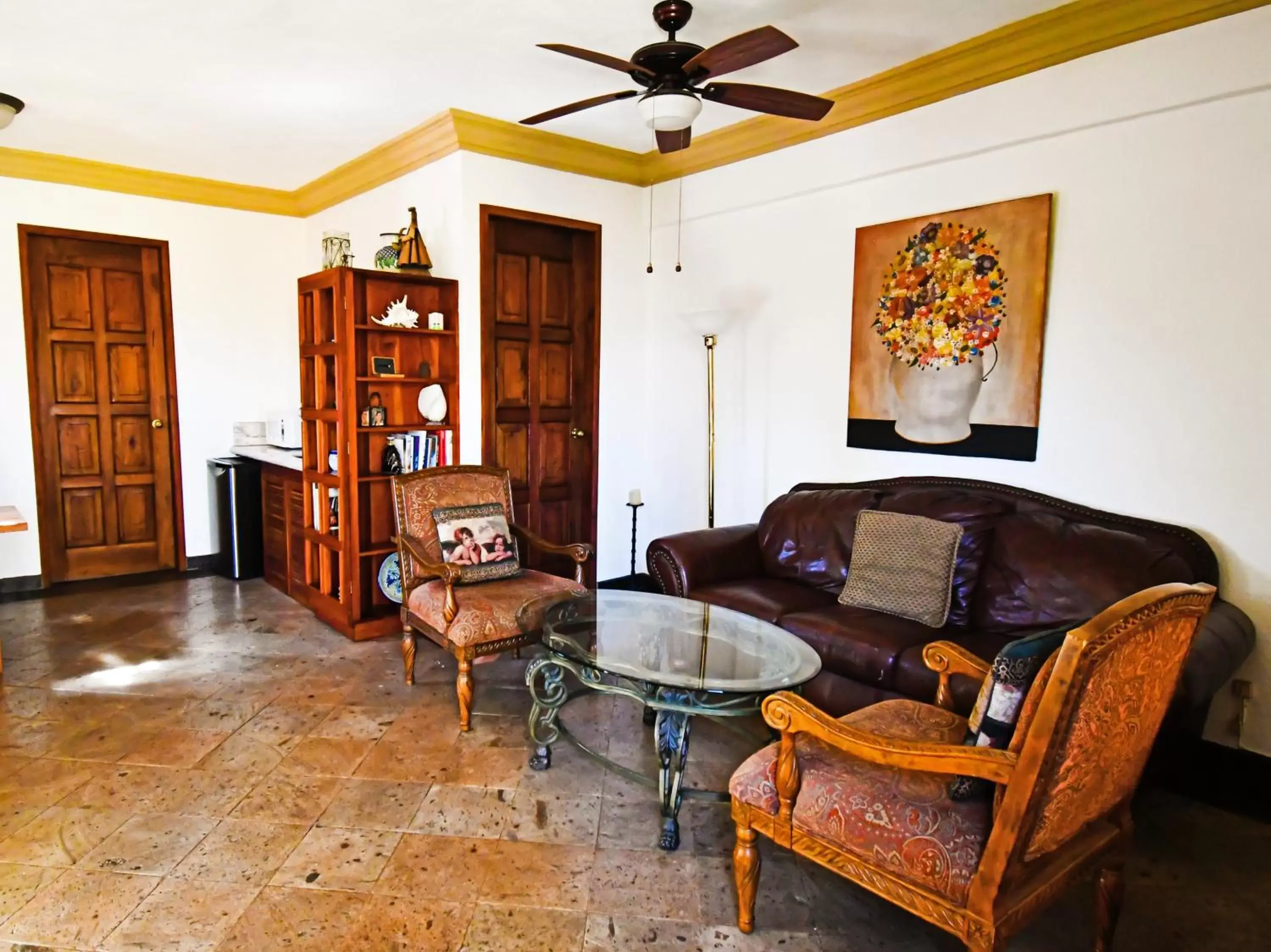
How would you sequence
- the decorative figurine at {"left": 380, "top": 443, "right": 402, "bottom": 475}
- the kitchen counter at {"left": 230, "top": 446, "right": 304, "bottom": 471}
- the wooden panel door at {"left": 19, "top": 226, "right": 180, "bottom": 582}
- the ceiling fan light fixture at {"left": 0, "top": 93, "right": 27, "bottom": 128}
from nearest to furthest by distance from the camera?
the ceiling fan light fixture at {"left": 0, "top": 93, "right": 27, "bottom": 128}, the decorative figurine at {"left": 380, "top": 443, "right": 402, "bottom": 475}, the kitchen counter at {"left": 230, "top": 446, "right": 304, "bottom": 471}, the wooden panel door at {"left": 19, "top": 226, "right": 180, "bottom": 582}

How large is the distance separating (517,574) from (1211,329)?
2.92m

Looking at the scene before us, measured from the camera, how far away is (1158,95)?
2791mm

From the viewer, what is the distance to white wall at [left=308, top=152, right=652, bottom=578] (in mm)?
4238

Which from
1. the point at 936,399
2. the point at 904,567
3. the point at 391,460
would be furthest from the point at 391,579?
the point at 936,399

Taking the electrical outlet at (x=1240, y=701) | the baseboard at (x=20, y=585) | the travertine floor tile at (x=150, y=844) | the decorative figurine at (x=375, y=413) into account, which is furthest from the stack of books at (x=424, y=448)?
the electrical outlet at (x=1240, y=701)

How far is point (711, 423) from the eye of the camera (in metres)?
4.33

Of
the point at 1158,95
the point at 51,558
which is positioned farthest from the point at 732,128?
the point at 51,558

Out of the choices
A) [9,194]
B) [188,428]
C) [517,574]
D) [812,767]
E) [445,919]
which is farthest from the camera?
[188,428]

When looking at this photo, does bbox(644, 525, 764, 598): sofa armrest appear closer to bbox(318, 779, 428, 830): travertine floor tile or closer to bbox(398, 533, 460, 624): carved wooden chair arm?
bbox(398, 533, 460, 624): carved wooden chair arm

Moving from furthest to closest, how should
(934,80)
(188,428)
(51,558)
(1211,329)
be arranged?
(188,428)
(51,558)
(934,80)
(1211,329)

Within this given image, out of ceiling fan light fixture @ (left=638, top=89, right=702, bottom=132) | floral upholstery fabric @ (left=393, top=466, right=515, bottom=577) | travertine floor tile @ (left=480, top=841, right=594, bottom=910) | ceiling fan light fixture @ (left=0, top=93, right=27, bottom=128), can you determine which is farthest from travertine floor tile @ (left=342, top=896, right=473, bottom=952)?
ceiling fan light fixture @ (left=0, top=93, right=27, bottom=128)

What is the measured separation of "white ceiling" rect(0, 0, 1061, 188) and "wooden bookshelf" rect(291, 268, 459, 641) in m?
0.88

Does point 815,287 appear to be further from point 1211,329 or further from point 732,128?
point 1211,329

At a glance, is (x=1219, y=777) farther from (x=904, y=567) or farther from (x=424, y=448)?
(x=424, y=448)
